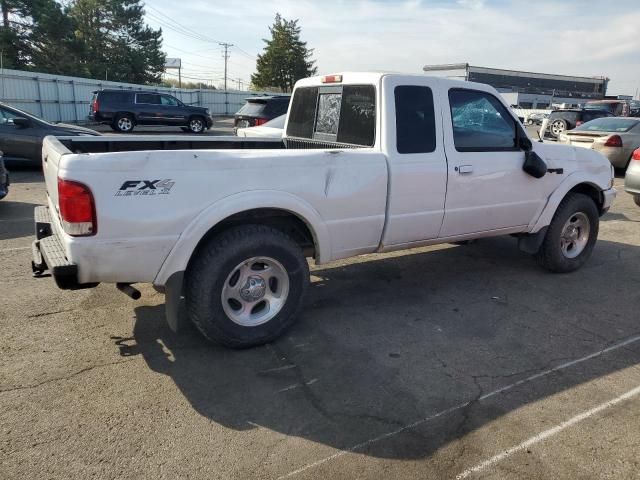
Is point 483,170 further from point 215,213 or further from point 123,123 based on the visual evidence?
point 123,123

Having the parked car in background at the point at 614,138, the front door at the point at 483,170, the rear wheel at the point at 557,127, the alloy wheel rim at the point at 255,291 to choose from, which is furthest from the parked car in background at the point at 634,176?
the rear wheel at the point at 557,127

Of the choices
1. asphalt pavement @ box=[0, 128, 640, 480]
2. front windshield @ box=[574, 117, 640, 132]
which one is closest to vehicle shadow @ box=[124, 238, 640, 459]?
asphalt pavement @ box=[0, 128, 640, 480]

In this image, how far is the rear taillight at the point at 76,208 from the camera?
2881 millimetres

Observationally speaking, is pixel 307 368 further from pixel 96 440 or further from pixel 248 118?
pixel 248 118

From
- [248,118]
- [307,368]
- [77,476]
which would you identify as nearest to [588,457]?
[307,368]

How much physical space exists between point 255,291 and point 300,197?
29.8 inches

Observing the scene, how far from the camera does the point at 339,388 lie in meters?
3.18

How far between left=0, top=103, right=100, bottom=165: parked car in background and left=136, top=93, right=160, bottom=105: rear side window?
1165 cm

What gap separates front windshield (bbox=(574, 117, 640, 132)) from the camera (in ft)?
40.3

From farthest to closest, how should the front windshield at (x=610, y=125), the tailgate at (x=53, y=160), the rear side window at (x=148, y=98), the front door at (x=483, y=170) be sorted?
the rear side window at (x=148, y=98), the front windshield at (x=610, y=125), the front door at (x=483, y=170), the tailgate at (x=53, y=160)

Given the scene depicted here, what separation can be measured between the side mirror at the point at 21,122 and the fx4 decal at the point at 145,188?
Result: 8.76 m

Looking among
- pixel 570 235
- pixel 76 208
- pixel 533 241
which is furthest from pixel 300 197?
pixel 570 235

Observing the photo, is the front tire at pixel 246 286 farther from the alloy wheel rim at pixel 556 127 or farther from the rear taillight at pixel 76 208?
the alloy wheel rim at pixel 556 127

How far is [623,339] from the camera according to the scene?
13.1 feet
